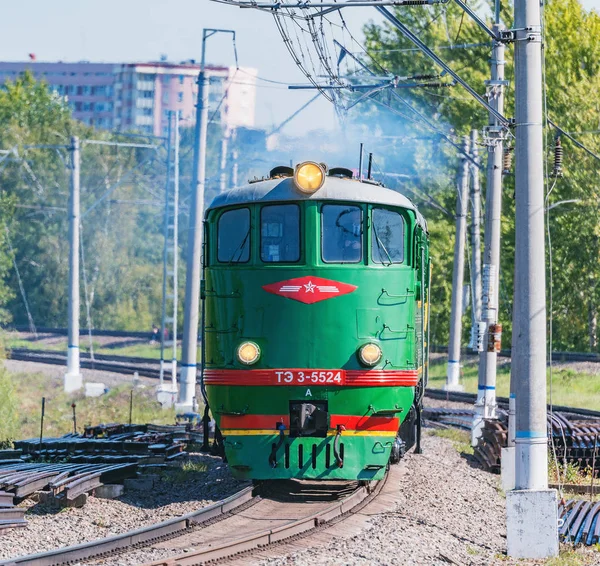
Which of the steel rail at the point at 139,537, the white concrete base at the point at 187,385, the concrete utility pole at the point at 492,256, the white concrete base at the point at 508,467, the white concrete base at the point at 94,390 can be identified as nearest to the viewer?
the steel rail at the point at 139,537

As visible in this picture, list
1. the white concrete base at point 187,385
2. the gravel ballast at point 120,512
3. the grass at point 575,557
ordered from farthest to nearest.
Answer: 1. the white concrete base at point 187,385
2. the grass at point 575,557
3. the gravel ballast at point 120,512

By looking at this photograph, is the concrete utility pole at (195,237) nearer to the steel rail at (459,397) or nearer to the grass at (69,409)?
the grass at (69,409)

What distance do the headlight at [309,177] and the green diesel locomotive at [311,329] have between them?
11 millimetres

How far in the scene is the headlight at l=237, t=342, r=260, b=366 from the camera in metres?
12.5

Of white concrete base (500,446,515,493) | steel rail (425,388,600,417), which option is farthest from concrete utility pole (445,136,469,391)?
white concrete base (500,446,515,493)

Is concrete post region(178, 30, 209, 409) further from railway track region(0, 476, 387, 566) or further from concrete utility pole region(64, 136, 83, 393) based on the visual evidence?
railway track region(0, 476, 387, 566)

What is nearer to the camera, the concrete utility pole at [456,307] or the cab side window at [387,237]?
the cab side window at [387,237]

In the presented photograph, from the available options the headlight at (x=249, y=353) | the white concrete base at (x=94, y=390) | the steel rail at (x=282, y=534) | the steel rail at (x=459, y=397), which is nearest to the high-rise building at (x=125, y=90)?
the white concrete base at (x=94, y=390)

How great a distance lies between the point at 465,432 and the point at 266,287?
10.9m

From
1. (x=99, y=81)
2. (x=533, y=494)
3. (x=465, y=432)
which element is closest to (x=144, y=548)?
(x=533, y=494)

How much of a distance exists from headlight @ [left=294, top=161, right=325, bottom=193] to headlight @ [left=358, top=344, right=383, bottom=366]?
70.3 inches

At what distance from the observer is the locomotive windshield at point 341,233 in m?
12.7

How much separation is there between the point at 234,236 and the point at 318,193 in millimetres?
1067

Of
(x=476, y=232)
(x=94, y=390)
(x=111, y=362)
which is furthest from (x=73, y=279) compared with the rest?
(x=476, y=232)
